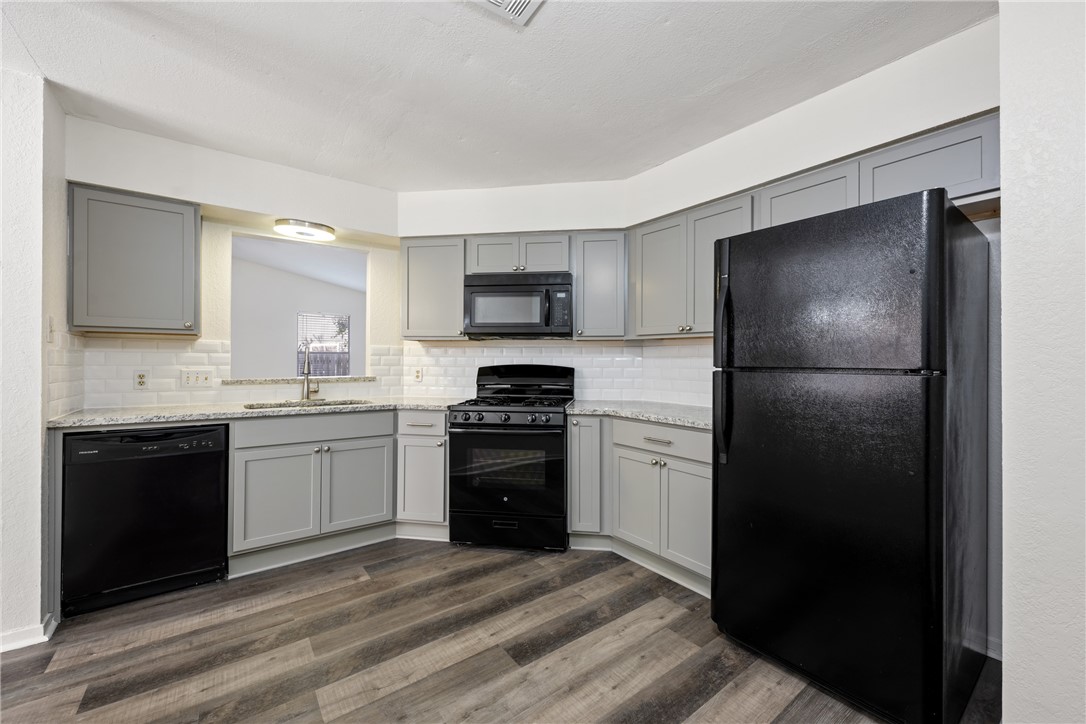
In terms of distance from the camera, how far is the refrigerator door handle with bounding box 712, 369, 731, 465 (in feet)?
5.84

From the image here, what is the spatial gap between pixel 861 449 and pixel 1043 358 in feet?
1.67

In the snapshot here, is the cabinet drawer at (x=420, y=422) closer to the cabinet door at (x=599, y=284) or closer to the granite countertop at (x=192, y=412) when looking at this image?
the granite countertop at (x=192, y=412)

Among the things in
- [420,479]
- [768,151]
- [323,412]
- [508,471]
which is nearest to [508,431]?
[508,471]

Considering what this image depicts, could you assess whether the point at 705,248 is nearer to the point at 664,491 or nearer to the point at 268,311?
the point at 664,491

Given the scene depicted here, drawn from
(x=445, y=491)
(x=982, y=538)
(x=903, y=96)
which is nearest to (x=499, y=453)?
(x=445, y=491)

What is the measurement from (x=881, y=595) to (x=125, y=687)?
261 centimetres

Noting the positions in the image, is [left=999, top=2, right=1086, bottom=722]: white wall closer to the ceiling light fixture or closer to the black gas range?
the black gas range

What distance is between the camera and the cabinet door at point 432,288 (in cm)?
321

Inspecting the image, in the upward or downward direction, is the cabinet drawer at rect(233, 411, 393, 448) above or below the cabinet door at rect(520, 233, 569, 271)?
below

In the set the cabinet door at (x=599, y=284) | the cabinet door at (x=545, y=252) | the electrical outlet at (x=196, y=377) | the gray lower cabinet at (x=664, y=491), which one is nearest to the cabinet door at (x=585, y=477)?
the gray lower cabinet at (x=664, y=491)

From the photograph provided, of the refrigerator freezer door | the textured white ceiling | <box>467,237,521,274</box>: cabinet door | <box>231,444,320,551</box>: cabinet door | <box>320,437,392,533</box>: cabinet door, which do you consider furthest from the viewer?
<box>467,237,521,274</box>: cabinet door

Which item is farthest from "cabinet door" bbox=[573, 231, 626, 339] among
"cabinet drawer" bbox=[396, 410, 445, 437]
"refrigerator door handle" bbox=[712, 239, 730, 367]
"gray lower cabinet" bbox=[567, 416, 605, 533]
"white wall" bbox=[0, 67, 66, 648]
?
"white wall" bbox=[0, 67, 66, 648]

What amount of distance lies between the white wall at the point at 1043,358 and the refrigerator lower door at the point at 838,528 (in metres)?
0.23

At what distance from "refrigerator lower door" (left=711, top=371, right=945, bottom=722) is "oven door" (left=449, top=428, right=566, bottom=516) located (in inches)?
44.3
